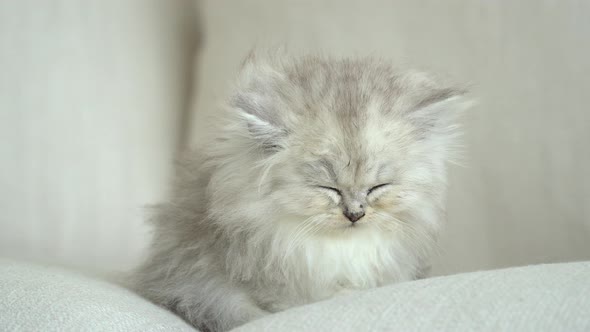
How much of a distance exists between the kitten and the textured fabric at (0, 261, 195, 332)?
133 mm

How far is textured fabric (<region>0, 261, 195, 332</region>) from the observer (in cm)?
86

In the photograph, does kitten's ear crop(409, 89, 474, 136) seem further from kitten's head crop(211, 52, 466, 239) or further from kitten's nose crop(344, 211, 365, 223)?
kitten's nose crop(344, 211, 365, 223)

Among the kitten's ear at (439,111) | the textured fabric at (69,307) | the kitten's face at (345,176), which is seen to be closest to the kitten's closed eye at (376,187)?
the kitten's face at (345,176)

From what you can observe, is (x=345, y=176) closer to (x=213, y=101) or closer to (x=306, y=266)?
(x=306, y=266)

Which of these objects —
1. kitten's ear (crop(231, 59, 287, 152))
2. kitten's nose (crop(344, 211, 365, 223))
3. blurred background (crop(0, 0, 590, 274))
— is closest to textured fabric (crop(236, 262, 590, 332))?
kitten's nose (crop(344, 211, 365, 223))

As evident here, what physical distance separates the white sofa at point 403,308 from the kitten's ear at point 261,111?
0.33 metres

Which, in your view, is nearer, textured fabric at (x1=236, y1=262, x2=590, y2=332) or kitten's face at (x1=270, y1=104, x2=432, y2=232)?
textured fabric at (x1=236, y1=262, x2=590, y2=332)

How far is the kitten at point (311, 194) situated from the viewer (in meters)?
1.03

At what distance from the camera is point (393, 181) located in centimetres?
105

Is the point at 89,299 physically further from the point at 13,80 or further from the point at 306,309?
the point at 13,80

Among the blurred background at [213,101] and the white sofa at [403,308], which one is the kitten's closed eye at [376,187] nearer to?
the white sofa at [403,308]

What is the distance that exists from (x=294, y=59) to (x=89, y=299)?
594 millimetres

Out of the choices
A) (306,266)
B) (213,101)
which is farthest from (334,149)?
(213,101)

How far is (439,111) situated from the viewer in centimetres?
111
